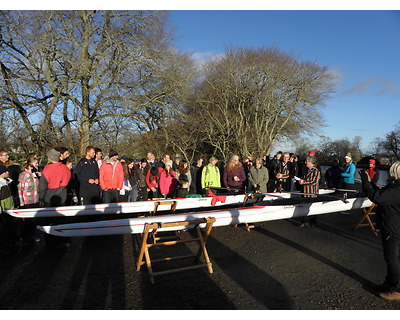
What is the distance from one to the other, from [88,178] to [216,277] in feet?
11.1

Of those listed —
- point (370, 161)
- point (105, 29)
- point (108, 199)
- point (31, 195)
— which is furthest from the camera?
point (105, 29)

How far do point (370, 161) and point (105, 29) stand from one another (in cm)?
1089

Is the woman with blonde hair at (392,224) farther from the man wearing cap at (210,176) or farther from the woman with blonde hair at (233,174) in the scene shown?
the man wearing cap at (210,176)

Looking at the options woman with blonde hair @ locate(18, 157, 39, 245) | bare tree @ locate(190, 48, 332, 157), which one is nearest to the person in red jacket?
woman with blonde hair @ locate(18, 157, 39, 245)

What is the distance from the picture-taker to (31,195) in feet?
14.1

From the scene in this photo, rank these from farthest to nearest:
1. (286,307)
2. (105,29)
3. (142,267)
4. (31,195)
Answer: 1. (105,29)
2. (31,195)
3. (142,267)
4. (286,307)

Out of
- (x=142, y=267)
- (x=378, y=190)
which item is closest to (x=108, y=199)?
(x=142, y=267)

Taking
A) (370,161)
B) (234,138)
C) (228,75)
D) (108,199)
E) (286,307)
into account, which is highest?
(228,75)

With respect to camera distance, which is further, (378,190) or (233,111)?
(233,111)

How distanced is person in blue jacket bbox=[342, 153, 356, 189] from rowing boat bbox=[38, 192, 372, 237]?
186cm

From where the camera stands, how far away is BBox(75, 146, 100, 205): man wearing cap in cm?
511

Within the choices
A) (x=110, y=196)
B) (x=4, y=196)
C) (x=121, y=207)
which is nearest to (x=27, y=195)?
(x=4, y=196)

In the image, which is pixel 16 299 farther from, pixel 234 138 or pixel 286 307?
pixel 234 138

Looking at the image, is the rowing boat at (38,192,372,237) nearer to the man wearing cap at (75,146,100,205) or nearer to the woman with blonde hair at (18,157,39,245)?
the woman with blonde hair at (18,157,39,245)
